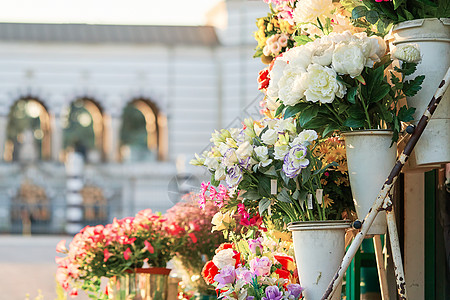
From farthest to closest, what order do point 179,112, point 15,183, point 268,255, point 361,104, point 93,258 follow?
point 179,112 → point 15,183 → point 93,258 → point 268,255 → point 361,104

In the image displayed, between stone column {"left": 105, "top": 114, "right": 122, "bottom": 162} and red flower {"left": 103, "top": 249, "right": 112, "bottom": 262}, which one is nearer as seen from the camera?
red flower {"left": 103, "top": 249, "right": 112, "bottom": 262}

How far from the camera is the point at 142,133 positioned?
24.9m

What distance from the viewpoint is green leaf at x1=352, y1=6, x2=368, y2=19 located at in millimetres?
2691

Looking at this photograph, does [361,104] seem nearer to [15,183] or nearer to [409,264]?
[409,264]

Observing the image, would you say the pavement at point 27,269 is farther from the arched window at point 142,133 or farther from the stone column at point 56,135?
the arched window at point 142,133

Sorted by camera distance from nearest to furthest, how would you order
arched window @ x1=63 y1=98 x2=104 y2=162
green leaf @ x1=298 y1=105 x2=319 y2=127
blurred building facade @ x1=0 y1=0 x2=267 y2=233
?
green leaf @ x1=298 y1=105 x2=319 y2=127 < blurred building facade @ x1=0 y1=0 x2=267 y2=233 < arched window @ x1=63 y1=98 x2=104 y2=162

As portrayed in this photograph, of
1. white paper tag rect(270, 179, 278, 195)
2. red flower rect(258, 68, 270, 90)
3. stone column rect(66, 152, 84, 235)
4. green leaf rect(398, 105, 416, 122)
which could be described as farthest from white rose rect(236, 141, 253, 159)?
stone column rect(66, 152, 84, 235)

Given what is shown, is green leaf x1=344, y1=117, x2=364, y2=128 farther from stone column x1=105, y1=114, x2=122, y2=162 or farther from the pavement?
stone column x1=105, y1=114, x2=122, y2=162

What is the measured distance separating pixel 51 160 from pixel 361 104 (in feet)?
54.9

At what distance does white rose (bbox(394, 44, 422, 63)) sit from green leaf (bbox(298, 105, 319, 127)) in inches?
11.3

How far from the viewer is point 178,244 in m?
3.93

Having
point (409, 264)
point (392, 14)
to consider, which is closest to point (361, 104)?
point (392, 14)

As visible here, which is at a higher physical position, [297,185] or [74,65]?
[74,65]

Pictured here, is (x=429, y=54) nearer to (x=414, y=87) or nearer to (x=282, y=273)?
(x=414, y=87)
